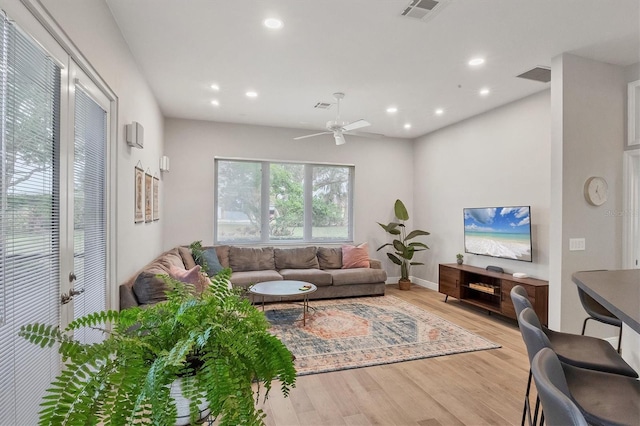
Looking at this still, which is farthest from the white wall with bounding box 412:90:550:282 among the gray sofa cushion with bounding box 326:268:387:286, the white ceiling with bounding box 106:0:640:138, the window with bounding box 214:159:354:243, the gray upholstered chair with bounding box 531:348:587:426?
the gray upholstered chair with bounding box 531:348:587:426

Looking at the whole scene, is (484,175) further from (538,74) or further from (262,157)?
(262,157)

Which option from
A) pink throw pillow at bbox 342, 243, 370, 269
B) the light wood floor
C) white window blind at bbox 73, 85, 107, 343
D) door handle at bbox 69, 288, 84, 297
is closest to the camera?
door handle at bbox 69, 288, 84, 297

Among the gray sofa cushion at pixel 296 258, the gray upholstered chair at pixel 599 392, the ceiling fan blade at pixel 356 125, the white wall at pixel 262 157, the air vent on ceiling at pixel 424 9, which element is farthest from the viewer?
the gray sofa cushion at pixel 296 258

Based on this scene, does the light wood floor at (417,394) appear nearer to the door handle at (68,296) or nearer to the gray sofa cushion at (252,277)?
the door handle at (68,296)

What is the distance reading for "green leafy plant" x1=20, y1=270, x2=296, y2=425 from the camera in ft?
2.52

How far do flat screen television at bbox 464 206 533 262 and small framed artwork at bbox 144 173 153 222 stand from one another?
4.51 m

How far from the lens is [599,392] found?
53.4 inches

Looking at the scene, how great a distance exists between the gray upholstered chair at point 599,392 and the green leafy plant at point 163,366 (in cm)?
105

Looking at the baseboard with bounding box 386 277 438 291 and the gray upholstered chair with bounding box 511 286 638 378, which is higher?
the gray upholstered chair with bounding box 511 286 638 378

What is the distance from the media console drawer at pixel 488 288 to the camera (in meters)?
3.95

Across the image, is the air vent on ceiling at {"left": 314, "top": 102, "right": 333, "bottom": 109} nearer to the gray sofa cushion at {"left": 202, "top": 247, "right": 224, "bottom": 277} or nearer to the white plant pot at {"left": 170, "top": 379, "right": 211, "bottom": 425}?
the gray sofa cushion at {"left": 202, "top": 247, "right": 224, "bottom": 277}

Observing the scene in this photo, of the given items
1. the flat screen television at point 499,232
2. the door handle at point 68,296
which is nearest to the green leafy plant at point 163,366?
the door handle at point 68,296

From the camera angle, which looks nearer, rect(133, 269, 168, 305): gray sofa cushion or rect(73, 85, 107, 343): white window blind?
rect(73, 85, 107, 343): white window blind

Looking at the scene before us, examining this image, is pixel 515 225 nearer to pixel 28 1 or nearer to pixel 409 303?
pixel 409 303
